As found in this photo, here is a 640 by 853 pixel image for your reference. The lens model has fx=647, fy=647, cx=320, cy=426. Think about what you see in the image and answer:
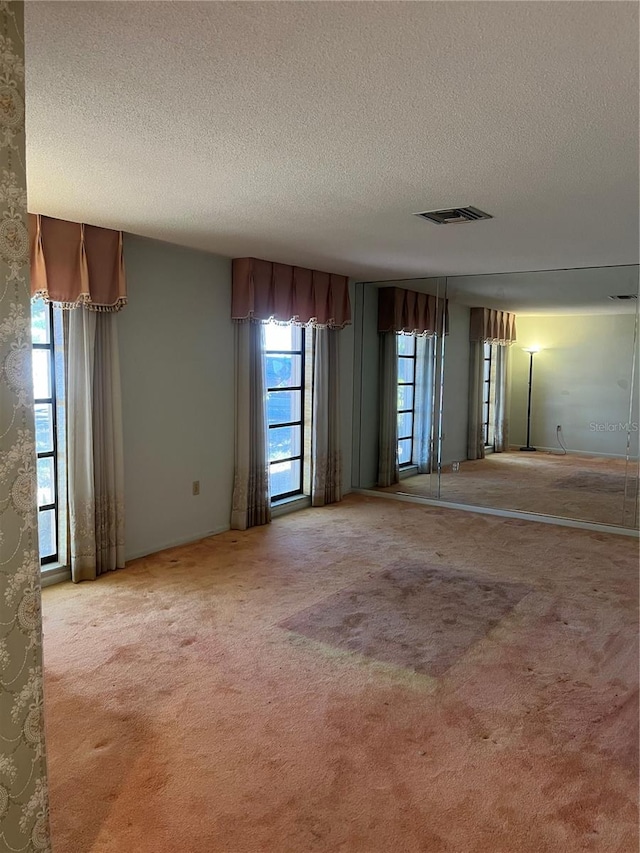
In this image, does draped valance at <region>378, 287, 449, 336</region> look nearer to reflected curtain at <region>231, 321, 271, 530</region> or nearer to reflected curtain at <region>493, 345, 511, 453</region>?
reflected curtain at <region>493, 345, 511, 453</region>

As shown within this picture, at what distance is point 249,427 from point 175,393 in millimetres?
789

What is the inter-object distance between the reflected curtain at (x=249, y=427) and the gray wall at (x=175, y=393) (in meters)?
0.07

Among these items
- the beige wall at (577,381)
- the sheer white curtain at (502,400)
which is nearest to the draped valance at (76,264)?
the sheer white curtain at (502,400)

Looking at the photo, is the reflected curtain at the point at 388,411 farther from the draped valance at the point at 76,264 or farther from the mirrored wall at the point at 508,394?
the draped valance at the point at 76,264

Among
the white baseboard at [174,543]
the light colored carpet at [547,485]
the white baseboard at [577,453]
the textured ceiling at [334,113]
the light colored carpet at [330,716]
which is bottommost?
the light colored carpet at [330,716]

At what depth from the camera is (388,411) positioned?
22.8 ft

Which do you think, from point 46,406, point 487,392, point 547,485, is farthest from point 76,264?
point 547,485

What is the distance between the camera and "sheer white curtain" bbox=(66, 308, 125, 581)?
164 inches

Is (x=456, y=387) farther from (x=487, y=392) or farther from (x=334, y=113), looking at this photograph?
(x=334, y=113)

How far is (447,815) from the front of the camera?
2.17m

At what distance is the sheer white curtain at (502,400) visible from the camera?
6.26 meters

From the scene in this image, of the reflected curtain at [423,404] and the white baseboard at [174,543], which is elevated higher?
the reflected curtain at [423,404]

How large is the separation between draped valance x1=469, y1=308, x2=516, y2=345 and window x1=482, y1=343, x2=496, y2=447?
9cm

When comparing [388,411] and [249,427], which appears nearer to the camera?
[249,427]
